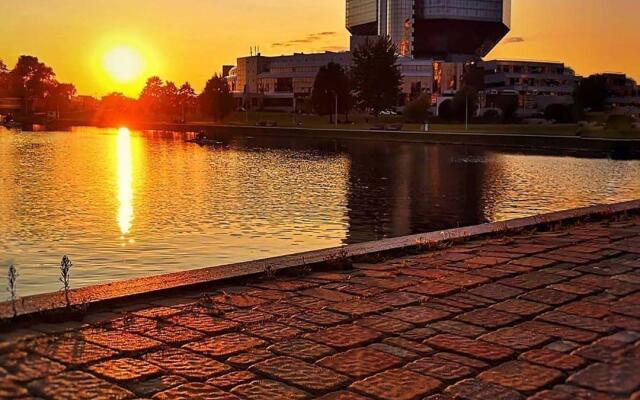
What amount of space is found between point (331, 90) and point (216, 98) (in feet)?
66.1

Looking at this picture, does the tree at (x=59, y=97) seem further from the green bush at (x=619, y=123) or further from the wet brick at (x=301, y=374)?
the wet brick at (x=301, y=374)

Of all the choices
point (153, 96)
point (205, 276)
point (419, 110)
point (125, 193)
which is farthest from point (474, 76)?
point (205, 276)

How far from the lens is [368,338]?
491 cm

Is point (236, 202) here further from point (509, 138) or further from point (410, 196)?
point (509, 138)

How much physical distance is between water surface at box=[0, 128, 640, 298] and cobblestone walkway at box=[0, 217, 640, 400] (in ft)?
15.4

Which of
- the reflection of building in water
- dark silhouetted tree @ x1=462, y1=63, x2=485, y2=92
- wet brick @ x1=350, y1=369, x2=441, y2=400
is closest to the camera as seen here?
wet brick @ x1=350, y1=369, x2=441, y2=400

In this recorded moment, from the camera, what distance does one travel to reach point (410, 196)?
2175cm

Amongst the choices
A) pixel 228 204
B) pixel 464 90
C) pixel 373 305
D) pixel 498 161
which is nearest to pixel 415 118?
pixel 464 90

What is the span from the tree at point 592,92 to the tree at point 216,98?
54.0m

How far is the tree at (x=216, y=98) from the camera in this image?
107m

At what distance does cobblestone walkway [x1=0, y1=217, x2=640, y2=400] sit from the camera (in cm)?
401

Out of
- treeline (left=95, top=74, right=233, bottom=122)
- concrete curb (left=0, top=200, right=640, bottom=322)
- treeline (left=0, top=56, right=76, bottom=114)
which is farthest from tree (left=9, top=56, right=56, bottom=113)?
concrete curb (left=0, top=200, right=640, bottom=322)

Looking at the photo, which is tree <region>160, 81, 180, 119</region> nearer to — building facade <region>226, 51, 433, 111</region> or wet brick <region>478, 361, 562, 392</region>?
building facade <region>226, 51, 433, 111</region>

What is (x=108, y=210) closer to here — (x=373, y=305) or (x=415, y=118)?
(x=373, y=305)
